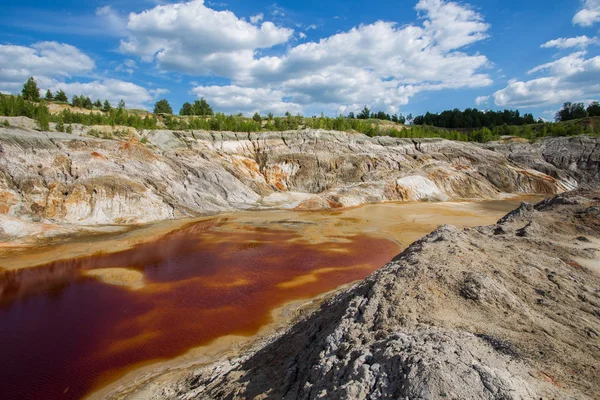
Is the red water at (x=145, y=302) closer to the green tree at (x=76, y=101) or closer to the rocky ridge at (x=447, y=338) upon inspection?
the rocky ridge at (x=447, y=338)

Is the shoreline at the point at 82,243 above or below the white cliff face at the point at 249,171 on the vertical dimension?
below

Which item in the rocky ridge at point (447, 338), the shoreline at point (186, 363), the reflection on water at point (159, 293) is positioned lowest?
the reflection on water at point (159, 293)

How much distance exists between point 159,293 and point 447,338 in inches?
544

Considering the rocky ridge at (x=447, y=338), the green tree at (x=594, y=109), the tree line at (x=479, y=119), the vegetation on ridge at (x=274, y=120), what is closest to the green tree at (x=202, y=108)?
the vegetation on ridge at (x=274, y=120)

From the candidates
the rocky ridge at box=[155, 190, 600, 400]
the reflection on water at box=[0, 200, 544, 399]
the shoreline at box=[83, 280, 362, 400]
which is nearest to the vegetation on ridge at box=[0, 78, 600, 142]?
the reflection on water at box=[0, 200, 544, 399]

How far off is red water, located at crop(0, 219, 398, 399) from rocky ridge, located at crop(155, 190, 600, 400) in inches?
126

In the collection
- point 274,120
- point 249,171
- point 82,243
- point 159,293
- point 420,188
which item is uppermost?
point 274,120

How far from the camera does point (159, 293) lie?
15.9m

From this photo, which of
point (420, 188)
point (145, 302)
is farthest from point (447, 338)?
point (420, 188)

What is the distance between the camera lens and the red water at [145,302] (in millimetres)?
10391

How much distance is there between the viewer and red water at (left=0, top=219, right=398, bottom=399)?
34.1ft

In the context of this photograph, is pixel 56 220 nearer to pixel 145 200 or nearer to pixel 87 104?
pixel 145 200

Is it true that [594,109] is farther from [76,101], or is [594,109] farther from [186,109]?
[76,101]

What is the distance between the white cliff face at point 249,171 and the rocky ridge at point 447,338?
2593cm
